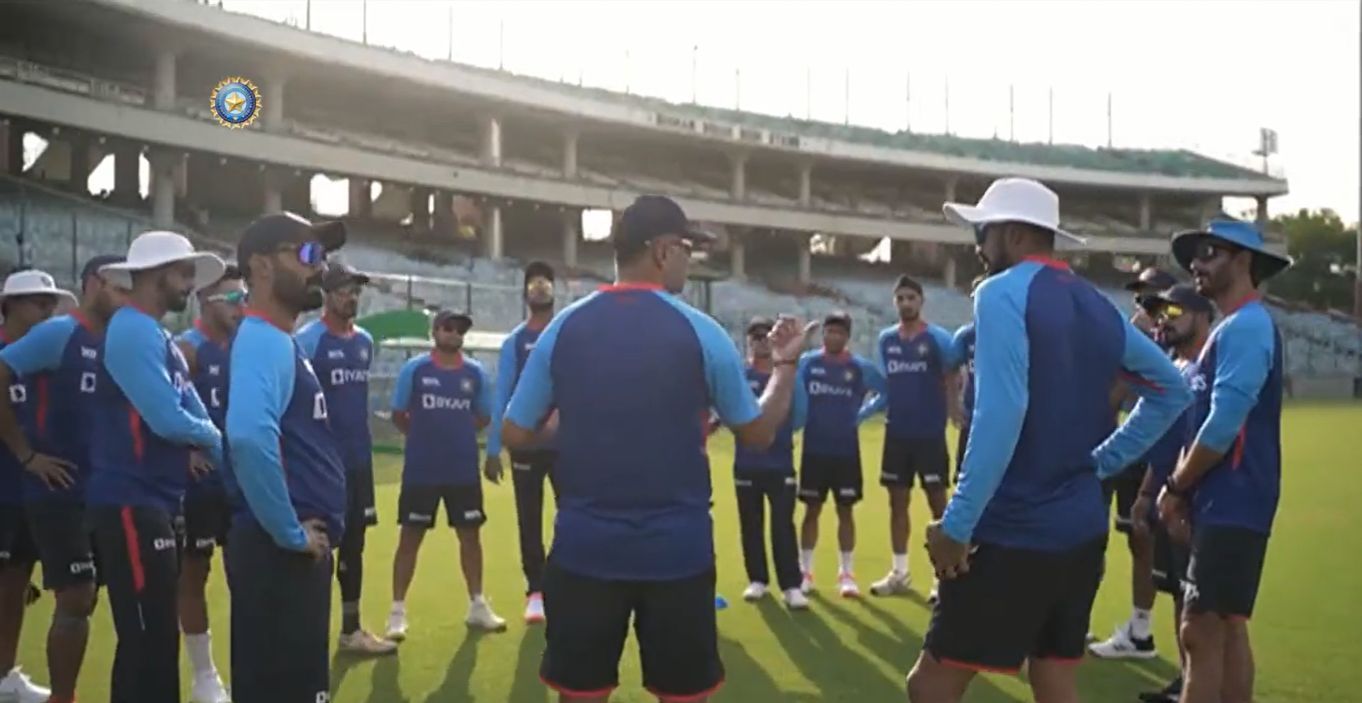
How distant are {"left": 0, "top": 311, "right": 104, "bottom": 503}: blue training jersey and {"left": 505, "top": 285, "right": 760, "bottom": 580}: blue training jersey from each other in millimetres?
3140

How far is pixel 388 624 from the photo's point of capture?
7766mm

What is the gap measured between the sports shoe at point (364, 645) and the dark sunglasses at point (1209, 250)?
17.1ft

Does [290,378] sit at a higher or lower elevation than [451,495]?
higher

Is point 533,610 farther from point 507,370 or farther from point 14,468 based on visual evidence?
point 14,468

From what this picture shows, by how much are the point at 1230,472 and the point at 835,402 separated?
4.73 m

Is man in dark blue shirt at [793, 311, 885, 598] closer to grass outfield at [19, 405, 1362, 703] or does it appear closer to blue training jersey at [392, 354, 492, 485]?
grass outfield at [19, 405, 1362, 703]

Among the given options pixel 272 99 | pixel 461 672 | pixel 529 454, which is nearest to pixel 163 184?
pixel 272 99

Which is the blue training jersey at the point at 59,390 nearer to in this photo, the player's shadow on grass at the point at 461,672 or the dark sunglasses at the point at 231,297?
the dark sunglasses at the point at 231,297

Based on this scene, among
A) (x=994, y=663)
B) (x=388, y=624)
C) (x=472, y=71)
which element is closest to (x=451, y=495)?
A: (x=388, y=624)

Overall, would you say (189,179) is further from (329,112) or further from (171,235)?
(171,235)

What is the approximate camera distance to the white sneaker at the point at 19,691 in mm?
6297

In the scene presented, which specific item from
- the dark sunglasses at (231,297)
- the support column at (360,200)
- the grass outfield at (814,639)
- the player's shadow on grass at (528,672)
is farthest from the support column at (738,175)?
the dark sunglasses at (231,297)

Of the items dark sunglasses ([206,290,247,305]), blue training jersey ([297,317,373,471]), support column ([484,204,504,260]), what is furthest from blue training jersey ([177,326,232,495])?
support column ([484,204,504,260])

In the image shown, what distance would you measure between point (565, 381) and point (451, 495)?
4.56 m
